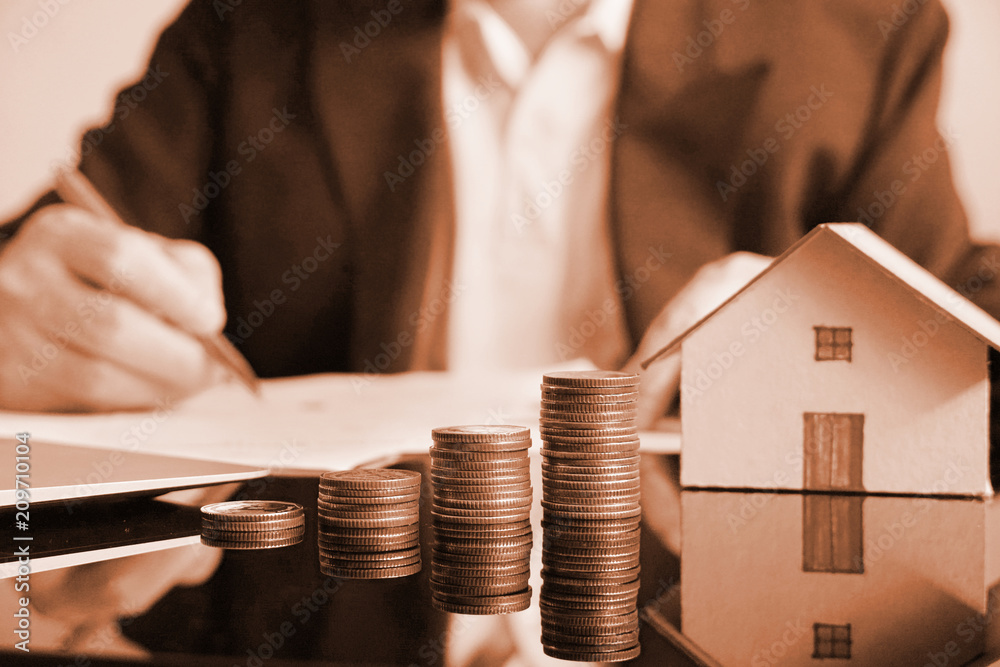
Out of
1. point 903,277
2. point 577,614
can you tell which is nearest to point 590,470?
point 577,614

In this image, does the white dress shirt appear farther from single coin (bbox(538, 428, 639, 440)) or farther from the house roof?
single coin (bbox(538, 428, 639, 440))

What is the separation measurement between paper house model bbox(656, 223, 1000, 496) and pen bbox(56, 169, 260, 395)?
1.61m

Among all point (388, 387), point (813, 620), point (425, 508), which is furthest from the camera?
point (388, 387)

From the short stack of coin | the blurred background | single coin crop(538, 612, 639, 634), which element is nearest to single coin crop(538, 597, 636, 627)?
single coin crop(538, 612, 639, 634)

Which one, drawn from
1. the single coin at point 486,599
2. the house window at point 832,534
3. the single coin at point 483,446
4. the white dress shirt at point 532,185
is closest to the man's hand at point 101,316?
the white dress shirt at point 532,185

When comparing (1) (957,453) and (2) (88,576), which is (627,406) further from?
(2) (88,576)

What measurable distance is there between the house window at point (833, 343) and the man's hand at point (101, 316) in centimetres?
192

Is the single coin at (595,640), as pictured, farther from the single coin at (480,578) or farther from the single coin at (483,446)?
the single coin at (483,446)

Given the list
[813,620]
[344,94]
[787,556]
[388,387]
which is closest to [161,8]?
[344,94]

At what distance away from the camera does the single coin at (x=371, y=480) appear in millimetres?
1633

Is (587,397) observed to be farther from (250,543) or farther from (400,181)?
(400,181)

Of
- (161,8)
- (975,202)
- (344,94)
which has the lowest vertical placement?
(975,202)

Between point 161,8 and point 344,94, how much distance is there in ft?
2.20

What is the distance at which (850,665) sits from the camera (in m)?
1.08
